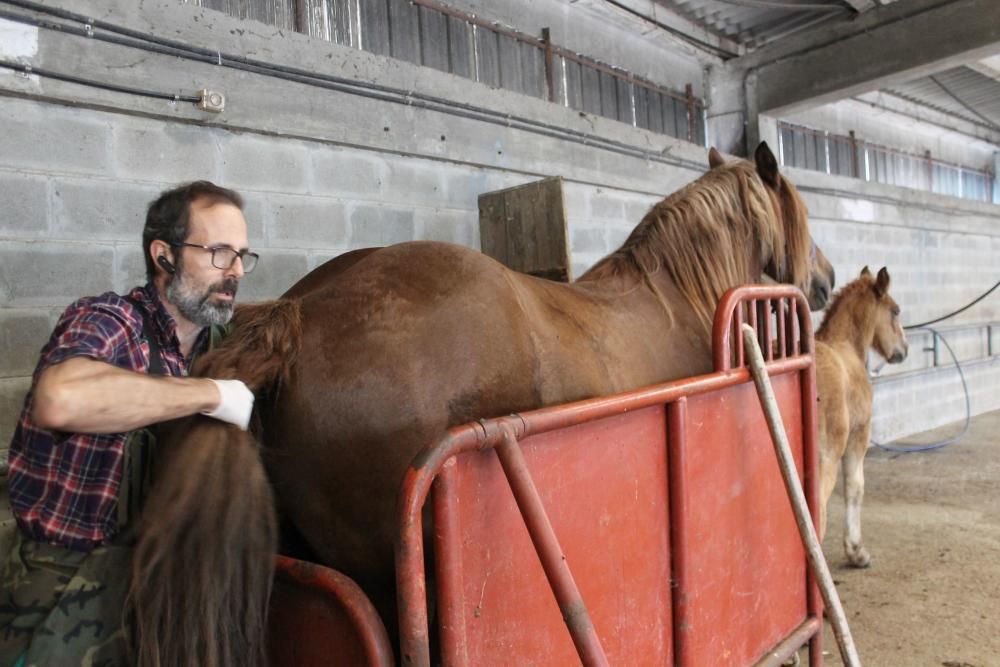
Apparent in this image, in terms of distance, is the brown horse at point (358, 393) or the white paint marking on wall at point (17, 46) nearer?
the brown horse at point (358, 393)

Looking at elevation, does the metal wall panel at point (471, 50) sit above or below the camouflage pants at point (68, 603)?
above

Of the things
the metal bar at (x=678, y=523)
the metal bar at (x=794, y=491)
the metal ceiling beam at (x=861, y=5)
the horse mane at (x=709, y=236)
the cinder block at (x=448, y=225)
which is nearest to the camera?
the metal bar at (x=678, y=523)

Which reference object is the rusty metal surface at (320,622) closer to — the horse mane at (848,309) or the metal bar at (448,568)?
the metal bar at (448,568)

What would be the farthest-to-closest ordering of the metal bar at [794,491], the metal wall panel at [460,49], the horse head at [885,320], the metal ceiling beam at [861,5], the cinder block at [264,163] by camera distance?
the metal ceiling beam at [861,5]
the horse head at [885,320]
the metal wall panel at [460,49]
the cinder block at [264,163]
the metal bar at [794,491]

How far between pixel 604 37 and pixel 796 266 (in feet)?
9.26

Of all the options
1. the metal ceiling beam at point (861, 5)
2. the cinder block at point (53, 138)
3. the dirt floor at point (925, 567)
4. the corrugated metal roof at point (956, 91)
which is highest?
the corrugated metal roof at point (956, 91)

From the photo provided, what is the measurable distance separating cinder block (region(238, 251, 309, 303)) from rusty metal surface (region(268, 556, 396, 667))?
1649 millimetres

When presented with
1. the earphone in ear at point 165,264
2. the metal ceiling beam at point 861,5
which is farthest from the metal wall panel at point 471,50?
the earphone in ear at point 165,264

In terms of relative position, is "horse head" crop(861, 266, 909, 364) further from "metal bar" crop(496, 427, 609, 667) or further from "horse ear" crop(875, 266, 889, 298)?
"metal bar" crop(496, 427, 609, 667)

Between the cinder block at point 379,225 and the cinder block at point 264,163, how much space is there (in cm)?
29

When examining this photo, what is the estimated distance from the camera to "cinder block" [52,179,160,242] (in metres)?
2.32

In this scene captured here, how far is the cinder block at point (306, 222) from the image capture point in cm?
287

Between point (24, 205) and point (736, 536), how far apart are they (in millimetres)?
2395

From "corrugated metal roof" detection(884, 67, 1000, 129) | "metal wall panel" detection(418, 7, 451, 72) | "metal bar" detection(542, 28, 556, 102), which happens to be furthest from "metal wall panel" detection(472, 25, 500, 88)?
"corrugated metal roof" detection(884, 67, 1000, 129)
